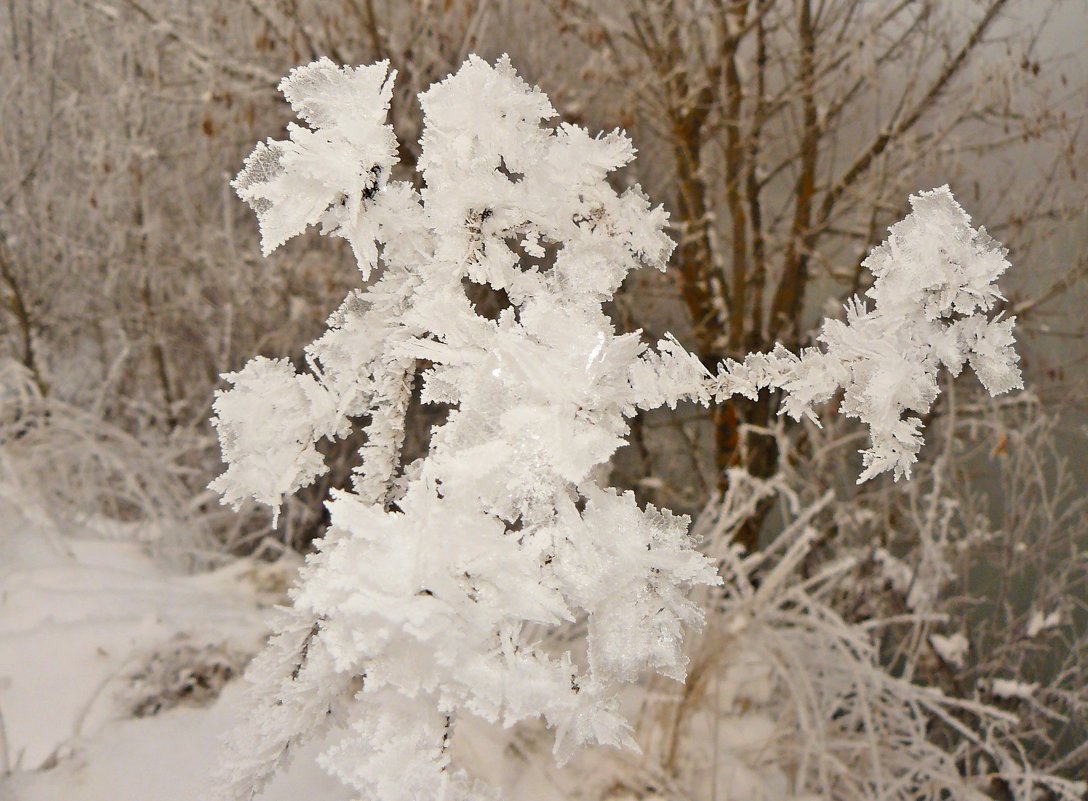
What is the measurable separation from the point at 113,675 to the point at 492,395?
4.55ft

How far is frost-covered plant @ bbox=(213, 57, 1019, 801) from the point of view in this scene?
18.1 inches

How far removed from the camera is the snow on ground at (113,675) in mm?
1248

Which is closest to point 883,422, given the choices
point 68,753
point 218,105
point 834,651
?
point 68,753

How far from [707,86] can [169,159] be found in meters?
3.33

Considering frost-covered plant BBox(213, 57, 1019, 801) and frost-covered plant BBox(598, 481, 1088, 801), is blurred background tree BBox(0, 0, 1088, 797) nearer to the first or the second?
frost-covered plant BBox(598, 481, 1088, 801)

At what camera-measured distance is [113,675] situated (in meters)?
1.54

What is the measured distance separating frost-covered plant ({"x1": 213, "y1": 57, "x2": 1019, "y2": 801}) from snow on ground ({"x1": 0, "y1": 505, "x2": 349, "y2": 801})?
588 mm

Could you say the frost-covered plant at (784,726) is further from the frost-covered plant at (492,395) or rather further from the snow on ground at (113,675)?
the frost-covered plant at (492,395)

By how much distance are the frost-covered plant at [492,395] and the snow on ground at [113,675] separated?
23.1 inches

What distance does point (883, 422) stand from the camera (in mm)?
507

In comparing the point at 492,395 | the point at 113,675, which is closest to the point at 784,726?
the point at 113,675

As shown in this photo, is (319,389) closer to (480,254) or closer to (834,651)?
(480,254)

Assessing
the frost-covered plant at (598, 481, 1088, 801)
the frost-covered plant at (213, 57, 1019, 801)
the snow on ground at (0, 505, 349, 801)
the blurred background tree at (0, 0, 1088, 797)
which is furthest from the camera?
the blurred background tree at (0, 0, 1088, 797)

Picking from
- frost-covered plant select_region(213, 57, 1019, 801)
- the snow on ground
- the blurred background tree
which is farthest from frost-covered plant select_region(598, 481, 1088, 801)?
frost-covered plant select_region(213, 57, 1019, 801)
